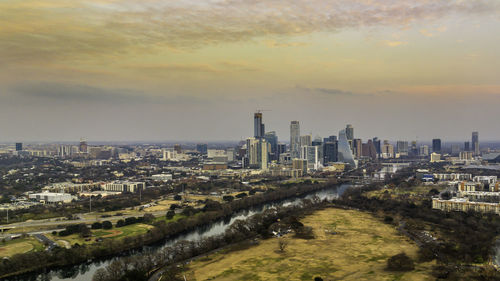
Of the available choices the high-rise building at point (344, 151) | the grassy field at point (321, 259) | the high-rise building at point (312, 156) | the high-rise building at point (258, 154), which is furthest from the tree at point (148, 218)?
the high-rise building at point (344, 151)

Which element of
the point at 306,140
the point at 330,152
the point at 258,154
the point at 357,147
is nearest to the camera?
the point at 258,154

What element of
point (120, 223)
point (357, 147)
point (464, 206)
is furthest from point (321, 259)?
point (357, 147)

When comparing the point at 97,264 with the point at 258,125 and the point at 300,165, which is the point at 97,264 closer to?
the point at 300,165

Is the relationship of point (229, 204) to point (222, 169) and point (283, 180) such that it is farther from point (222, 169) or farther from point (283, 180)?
point (222, 169)

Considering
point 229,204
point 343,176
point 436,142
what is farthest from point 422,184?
point 436,142

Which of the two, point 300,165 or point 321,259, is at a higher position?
point 300,165

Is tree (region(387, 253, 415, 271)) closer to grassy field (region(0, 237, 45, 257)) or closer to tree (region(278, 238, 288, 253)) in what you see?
tree (region(278, 238, 288, 253))
